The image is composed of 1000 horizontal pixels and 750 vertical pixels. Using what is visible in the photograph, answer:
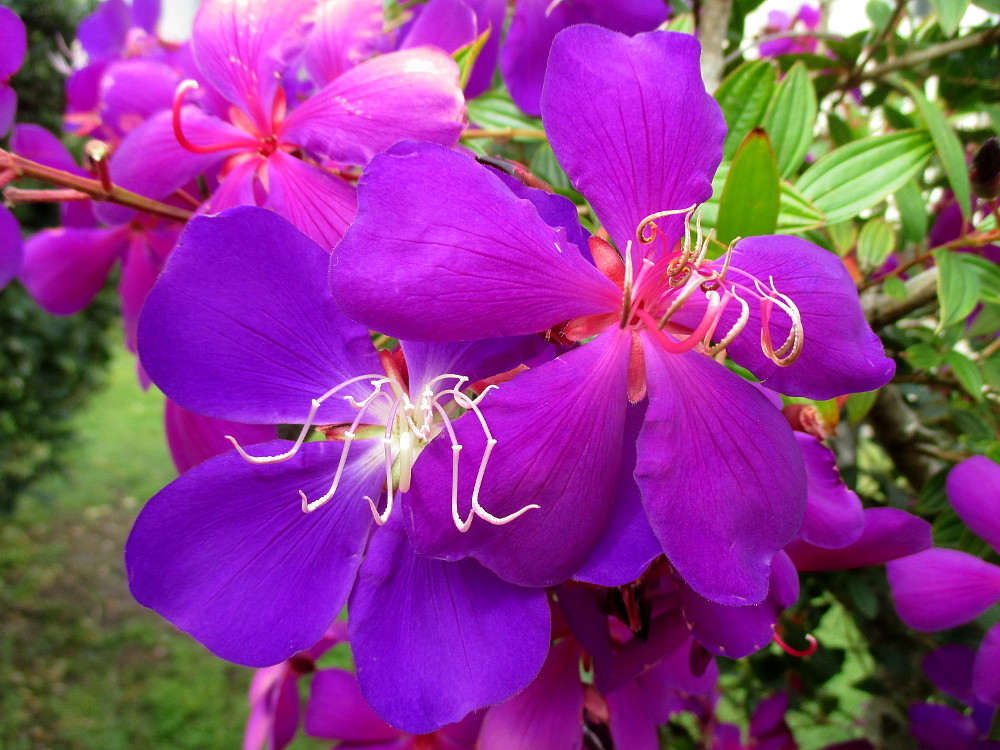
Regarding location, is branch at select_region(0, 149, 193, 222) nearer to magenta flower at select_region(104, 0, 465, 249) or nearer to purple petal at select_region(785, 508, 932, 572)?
magenta flower at select_region(104, 0, 465, 249)

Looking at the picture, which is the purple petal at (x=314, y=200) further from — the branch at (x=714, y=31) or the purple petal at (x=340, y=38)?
the branch at (x=714, y=31)

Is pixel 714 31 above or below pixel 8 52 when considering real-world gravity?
above

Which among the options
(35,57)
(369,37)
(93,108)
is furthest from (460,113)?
(35,57)

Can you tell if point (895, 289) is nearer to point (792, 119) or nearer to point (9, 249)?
point (792, 119)

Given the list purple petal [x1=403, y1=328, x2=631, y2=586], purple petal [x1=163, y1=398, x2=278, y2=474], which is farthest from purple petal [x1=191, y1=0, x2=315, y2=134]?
purple petal [x1=403, y1=328, x2=631, y2=586]

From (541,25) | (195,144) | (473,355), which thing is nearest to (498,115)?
(541,25)

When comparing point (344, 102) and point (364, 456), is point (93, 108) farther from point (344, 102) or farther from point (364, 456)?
point (364, 456)

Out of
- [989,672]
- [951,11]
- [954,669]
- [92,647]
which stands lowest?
[92,647]
